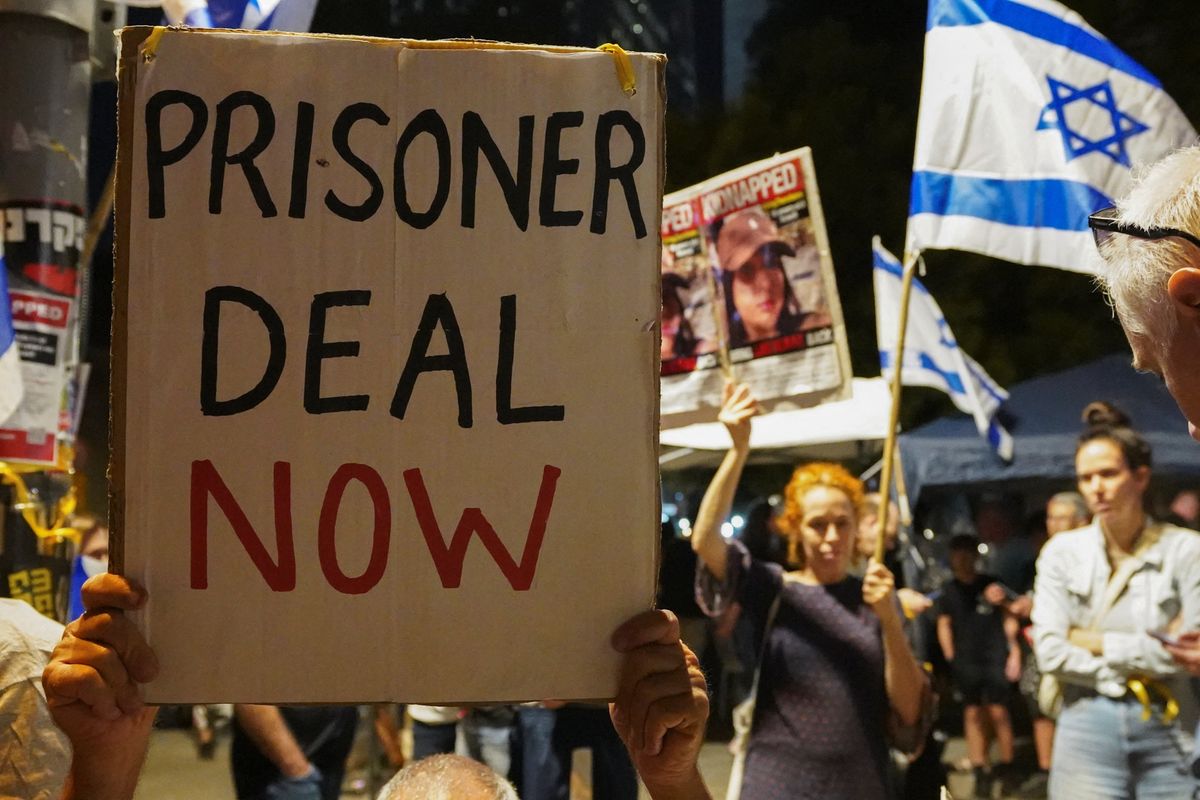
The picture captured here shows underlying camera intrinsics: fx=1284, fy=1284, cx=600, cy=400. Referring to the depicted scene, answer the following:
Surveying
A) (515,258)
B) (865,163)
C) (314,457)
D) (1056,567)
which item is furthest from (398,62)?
(865,163)

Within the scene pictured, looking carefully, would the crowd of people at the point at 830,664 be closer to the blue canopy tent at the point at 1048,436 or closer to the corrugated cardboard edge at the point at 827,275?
the corrugated cardboard edge at the point at 827,275

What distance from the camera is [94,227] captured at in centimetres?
541

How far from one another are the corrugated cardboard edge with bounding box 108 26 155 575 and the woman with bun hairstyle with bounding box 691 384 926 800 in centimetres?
257

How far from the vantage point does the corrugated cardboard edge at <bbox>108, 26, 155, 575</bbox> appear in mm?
1786

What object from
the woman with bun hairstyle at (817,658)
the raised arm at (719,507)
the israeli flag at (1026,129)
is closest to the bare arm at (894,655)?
the woman with bun hairstyle at (817,658)

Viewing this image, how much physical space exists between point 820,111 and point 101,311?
11.4 metres

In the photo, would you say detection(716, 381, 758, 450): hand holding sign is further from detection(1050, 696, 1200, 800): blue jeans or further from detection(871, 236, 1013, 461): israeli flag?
detection(871, 236, 1013, 461): israeli flag

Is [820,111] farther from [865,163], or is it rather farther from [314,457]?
[314,457]

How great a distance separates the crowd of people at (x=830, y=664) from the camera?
69.9 inches

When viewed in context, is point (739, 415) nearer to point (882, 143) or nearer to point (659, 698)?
point (659, 698)

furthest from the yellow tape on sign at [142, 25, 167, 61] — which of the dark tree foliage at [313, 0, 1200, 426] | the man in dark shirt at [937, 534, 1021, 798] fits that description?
the dark tree foliage at [313, 0, 1200, 426]

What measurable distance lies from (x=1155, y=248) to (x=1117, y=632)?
3346 millimetres

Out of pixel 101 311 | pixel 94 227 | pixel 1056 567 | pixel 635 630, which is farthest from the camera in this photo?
pixel 101 311

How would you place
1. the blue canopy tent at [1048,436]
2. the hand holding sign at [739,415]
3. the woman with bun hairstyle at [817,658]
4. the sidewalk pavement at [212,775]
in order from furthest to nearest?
the blue canopy tent at [1048,436]
the sidewalk pavement at [212,775]
the hand holding sign at [739,415]
the woman with bun hairstyle at [817,658]
